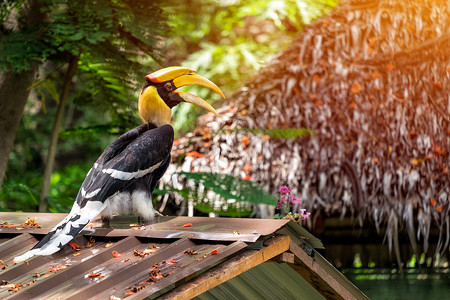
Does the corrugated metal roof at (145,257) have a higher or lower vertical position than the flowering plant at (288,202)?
higher

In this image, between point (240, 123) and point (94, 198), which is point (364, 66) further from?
point (94, 198)

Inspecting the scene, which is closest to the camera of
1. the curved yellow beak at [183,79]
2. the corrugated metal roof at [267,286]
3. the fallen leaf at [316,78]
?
the corrugated metal roof at [267,286]

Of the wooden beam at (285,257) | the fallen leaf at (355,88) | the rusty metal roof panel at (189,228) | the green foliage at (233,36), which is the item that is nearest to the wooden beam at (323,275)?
the wooden beam at (285,257)

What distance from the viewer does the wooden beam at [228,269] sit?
2240 millimetres

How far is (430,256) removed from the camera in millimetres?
6117

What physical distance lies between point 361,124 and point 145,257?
11.7ft

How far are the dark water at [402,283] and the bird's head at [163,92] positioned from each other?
2.65 metres

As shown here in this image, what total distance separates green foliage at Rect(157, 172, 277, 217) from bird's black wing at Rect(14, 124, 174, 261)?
1.64 m

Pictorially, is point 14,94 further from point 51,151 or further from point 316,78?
point 316,78

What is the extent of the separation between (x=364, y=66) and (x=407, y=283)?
5.63ft

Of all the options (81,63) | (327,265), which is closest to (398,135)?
(81,63)

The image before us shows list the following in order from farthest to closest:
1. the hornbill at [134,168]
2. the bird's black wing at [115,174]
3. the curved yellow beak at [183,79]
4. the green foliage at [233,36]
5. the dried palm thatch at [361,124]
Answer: the green foliage at [233,36] < the dried palm thatch at [361,124] < the curved yellow beak at [183,79] < the hornbill at [134,168] < the bird's black wing at [115,174]

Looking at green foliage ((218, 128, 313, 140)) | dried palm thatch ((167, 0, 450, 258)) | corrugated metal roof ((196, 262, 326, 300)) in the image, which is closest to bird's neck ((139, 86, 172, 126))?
corrugated metal roof ((196, 262, 326, 300))

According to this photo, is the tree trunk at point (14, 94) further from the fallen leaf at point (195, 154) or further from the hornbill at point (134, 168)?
the hornbill at point (134, 168)
